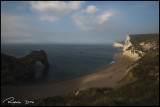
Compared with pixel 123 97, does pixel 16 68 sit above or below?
above

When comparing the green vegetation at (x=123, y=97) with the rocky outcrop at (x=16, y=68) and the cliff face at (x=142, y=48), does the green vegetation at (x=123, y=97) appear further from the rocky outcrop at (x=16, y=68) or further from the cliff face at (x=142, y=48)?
the cliff face at (x=142, y=48)

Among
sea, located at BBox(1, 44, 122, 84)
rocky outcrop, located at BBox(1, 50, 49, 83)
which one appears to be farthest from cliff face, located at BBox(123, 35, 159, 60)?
rocky outcrop, located at BBox(1, 50, 49, 83)

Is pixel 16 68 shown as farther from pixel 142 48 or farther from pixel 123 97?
pixel 142 48

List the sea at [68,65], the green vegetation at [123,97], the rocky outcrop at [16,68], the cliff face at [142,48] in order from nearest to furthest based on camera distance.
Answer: the green vegetation at [123,97] < the rocky outcrop at [16,68] < the sea at [68,65] < the cliff face at [142,48]

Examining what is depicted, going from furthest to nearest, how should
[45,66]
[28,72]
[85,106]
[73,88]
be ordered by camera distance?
[45,66], [28,72], [73,88], [85,106]

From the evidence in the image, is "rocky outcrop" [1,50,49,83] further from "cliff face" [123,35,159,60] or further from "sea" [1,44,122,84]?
"cliff face" [123,35,159,60]

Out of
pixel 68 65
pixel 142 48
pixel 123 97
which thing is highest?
pixel 142 48

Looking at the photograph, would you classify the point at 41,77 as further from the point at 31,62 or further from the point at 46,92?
the point at 46,92

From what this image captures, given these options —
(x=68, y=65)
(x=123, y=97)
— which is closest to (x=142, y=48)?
(x=68, y=65)

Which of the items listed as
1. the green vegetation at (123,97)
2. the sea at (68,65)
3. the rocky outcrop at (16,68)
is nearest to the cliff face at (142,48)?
the sea at (68,65)

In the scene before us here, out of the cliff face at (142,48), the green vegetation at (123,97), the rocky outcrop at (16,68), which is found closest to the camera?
the green vegetation at (123,97)

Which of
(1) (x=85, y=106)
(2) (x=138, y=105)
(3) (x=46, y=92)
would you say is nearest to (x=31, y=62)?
(3) (x=46, y=92)
